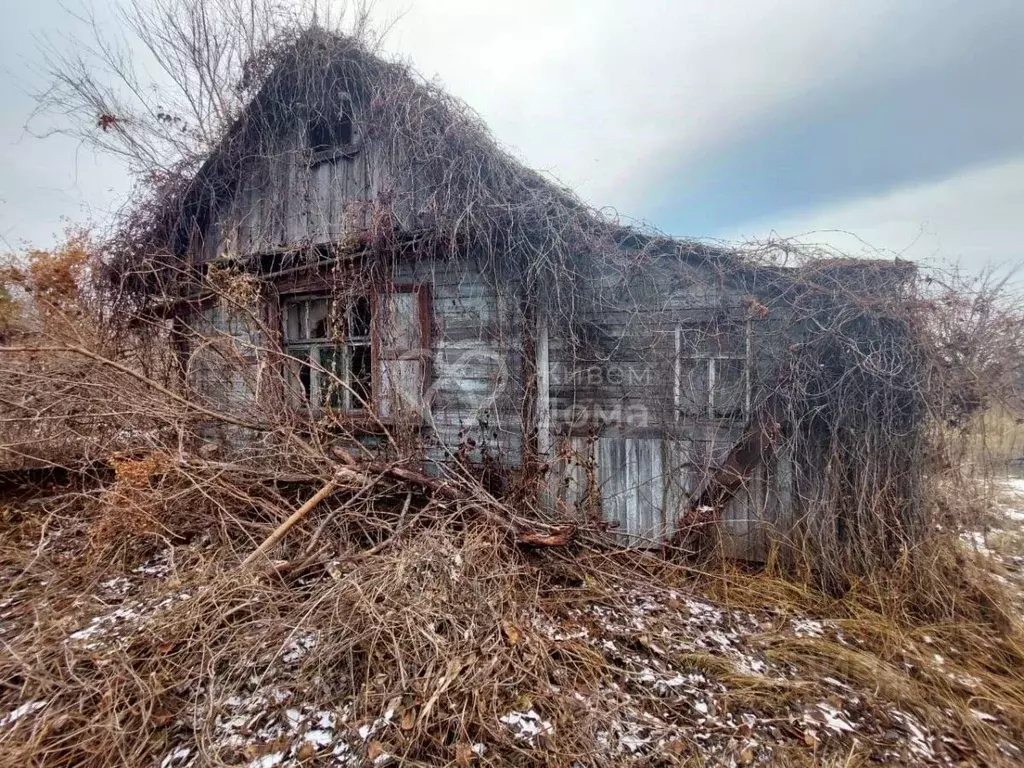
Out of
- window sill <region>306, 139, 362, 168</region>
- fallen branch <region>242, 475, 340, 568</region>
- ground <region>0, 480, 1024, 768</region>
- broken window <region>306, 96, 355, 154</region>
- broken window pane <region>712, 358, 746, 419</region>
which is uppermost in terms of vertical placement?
broken window <region>306, 96, 355, 154</region>

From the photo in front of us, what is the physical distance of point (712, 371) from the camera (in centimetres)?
412

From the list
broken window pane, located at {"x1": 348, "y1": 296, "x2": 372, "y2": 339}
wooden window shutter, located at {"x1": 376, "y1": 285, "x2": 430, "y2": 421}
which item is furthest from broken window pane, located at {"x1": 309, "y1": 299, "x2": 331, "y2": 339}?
wooden window shutter, located at {"x1": 376, "y1": 285, "x2": 430, "y2": 421}

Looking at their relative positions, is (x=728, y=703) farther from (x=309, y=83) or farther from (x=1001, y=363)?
(x=309, y=83)

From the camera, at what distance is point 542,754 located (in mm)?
2125

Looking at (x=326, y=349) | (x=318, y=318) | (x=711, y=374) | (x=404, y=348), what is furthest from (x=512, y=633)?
(x=318, y=318)

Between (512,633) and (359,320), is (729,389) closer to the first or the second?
(512,633)

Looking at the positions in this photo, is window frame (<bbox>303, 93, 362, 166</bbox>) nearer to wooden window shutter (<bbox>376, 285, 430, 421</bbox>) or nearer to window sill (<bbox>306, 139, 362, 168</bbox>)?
window sill (<bbox>306, 139, 362, 168</bbox>)

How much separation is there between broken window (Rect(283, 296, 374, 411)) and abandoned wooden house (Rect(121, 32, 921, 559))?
3cm

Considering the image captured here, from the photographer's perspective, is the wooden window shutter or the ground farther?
the wooden window shutter

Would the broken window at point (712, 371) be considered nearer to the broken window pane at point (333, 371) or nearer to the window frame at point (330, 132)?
the broken window pane at point (333, 371)

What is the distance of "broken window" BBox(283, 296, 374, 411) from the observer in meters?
5.36

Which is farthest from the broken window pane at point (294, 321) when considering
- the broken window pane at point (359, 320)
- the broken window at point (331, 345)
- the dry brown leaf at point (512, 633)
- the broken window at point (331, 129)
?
the dry brown leaf at point (512, 633)

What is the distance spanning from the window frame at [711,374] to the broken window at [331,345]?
11.0ft

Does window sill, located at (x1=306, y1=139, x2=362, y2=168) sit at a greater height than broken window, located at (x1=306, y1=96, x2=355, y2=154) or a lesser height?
lesser
